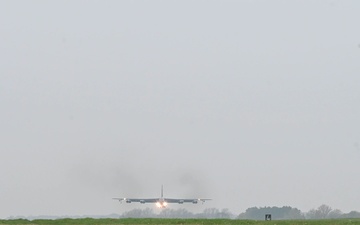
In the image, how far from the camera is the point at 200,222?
2640 inches

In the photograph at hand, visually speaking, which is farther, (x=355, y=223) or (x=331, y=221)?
(x=331, y=221)

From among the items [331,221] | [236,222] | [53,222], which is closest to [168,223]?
[236,222]

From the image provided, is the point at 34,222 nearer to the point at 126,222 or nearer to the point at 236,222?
the point at 126,222

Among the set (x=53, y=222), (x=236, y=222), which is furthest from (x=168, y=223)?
(x=53, y=222)

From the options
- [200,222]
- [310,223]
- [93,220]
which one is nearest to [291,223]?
[310,223]

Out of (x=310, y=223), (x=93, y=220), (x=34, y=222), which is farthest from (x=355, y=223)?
(x=34, y=222)

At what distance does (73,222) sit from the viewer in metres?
66.1

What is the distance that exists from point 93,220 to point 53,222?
140 inches

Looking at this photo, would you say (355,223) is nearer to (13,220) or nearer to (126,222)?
(126,222)

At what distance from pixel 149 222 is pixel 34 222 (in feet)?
33.7

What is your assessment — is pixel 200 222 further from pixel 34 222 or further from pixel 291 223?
pixel 34 222

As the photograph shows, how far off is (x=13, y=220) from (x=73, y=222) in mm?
5593

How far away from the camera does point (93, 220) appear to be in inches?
2640

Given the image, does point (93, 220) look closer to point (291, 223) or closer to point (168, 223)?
point (168, 223)
